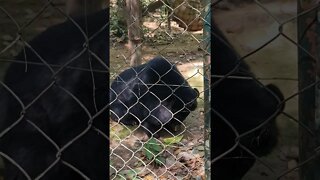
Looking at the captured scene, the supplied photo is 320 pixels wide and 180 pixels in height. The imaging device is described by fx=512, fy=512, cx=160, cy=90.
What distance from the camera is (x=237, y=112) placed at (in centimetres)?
80

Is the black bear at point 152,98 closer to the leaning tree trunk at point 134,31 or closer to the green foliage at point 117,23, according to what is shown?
the leaning tree trunk at point 134,31

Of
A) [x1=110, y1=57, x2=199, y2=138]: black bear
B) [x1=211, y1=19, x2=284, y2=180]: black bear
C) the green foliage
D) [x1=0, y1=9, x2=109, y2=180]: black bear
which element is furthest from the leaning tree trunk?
[x1=211, y1=19, x2=284, y2=180]: black bear

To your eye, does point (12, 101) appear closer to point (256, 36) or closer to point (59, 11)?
point (59, 11)

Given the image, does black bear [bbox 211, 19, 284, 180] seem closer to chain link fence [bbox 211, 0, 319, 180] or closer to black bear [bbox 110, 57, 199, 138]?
chain link fence [bbox 211, 0, 319, 180]

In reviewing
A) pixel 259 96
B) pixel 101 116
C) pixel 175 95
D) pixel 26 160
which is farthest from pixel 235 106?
pixel 175 95

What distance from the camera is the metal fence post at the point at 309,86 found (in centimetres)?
71

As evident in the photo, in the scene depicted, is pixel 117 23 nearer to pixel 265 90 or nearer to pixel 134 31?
pixel 134 31

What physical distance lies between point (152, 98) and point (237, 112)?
1731 mm

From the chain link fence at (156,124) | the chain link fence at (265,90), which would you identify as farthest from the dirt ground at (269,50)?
the chain link fence at (156,124)

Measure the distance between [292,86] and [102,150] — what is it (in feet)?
1.11

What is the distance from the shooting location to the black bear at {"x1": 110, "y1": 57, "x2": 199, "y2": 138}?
247cm

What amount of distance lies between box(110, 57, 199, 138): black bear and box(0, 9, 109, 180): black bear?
1.52m

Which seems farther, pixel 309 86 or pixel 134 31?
pixel 134 31

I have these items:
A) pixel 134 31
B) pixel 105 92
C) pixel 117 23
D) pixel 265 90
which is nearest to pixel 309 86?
pixel 265 90
